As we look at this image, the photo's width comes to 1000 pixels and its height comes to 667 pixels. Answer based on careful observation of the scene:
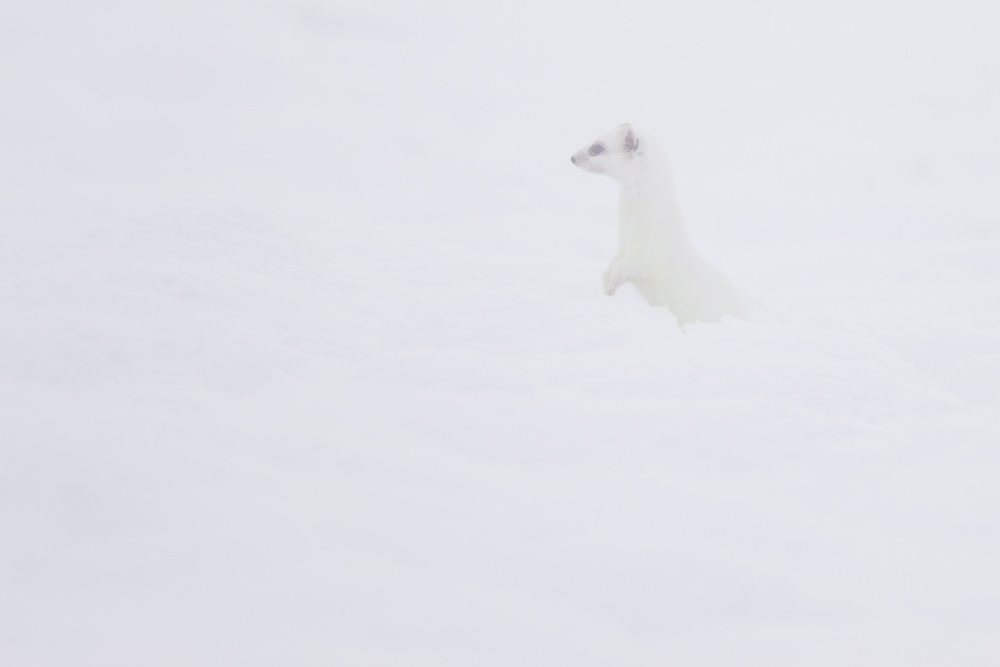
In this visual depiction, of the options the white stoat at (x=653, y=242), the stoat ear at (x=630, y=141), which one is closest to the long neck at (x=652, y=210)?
the white stoat at (x=653, y=242)

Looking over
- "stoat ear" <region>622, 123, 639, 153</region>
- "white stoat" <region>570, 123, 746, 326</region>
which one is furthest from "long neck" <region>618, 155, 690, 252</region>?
"stoat ear" <region>622, 123, 639, 153</region>

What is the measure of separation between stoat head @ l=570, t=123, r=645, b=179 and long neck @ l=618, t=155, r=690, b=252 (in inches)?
2.1

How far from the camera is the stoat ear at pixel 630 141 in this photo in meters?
4.45

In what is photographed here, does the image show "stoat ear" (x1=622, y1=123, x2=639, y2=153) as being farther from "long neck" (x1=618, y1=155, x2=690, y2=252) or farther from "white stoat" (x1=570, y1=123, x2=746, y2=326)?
"long neck" (x1=618, y1=155, x2=690, y2=252)

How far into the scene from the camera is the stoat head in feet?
14.7

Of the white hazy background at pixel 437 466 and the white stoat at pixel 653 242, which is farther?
the white stoat at pixel 653 242

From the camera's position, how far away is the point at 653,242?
4.29 m

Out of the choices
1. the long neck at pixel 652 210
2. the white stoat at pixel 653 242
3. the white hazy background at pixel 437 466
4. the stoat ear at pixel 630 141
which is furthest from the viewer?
the stoat ear at pixel 630 141

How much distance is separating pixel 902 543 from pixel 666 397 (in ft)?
2.68

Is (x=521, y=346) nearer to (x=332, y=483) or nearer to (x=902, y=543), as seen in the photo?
(x=332, y=483)

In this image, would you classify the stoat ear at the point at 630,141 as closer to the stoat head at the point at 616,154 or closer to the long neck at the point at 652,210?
the stoat head at the point at 616,154

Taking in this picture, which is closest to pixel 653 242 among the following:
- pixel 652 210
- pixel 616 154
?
pixel 652 210

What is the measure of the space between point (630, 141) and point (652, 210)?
1.48ft

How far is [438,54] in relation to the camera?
518 inches
